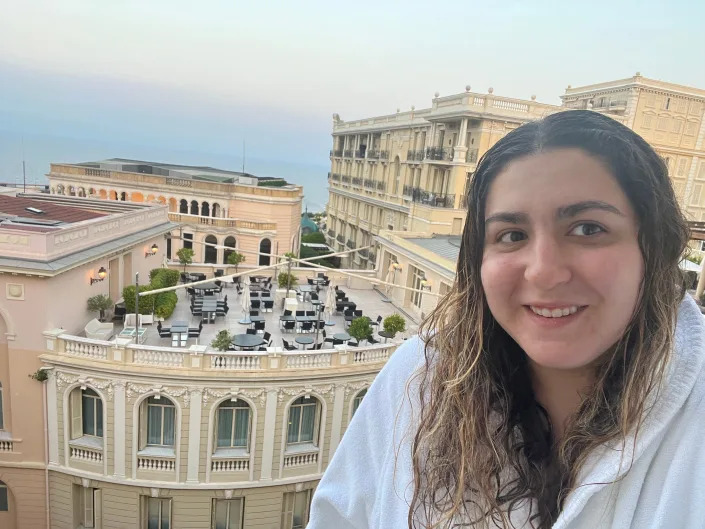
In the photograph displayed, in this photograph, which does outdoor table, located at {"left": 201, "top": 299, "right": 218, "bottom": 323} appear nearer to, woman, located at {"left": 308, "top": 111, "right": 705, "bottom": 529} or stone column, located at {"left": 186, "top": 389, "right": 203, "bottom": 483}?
stone column, located at {"left": 186, "top": 389, "right": 203, "bottom": 483}

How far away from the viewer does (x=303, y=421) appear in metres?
12.9

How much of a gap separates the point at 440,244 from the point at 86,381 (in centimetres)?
1349

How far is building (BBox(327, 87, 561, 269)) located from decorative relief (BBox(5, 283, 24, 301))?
11.5 metres

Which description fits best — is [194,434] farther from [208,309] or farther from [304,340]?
[208,309]

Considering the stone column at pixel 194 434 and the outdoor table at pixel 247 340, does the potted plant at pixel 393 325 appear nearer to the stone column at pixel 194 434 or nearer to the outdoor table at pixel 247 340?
the outdoor table at pixel 247 340

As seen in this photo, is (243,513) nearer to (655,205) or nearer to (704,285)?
(704,285)

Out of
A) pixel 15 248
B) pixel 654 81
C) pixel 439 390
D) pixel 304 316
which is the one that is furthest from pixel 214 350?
pixel 654 81

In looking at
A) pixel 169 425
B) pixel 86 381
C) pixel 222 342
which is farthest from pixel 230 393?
pixel 86 381

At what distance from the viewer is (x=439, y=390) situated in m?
1.74

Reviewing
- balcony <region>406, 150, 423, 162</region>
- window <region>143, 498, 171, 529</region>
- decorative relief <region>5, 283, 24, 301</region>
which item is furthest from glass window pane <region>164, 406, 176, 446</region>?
balcony <region>406, 150, 423, 162</region>

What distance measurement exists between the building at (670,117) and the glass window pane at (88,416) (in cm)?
3076

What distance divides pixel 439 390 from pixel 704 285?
19.8 feet

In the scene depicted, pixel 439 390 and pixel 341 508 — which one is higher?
pixel 439 390

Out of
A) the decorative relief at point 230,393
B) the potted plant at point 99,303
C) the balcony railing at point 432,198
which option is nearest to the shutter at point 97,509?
the decorative relief at point 230,393
